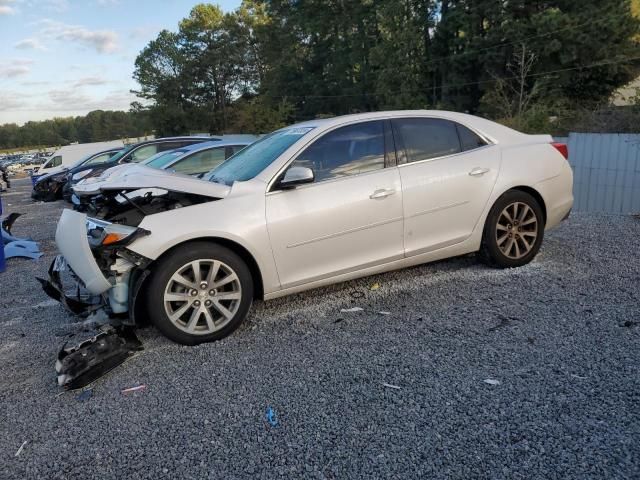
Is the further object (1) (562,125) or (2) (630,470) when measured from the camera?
(1) (562,125)

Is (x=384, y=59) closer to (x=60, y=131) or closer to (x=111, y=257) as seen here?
(x=111, y=257)

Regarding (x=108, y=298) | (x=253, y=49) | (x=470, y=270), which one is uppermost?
(x=253, y=49)

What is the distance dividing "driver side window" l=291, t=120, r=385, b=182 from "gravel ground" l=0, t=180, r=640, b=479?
1.18 meters

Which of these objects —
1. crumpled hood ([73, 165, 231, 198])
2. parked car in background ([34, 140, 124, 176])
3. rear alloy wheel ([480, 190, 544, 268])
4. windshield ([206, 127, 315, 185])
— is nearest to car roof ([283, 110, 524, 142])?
windshield ([206, 127, 315, 185])

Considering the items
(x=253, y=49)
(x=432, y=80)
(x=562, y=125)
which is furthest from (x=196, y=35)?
(x=562, y=125)

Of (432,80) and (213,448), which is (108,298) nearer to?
(213,448)

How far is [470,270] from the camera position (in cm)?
507

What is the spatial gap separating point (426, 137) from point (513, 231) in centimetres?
129

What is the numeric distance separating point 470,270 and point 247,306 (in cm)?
239

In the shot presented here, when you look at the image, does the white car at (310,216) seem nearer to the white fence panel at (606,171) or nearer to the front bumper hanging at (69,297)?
the front bumper hanging at (69,297)

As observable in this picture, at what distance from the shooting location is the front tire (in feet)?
12.1

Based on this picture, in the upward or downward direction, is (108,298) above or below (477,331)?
above

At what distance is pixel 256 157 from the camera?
4.56 meters

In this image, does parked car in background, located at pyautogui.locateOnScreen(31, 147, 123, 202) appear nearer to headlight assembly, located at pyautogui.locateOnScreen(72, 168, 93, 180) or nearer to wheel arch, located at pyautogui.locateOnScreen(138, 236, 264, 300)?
headlight assembly, located at pyautogui.locateOnScreen(72, 168, 93, 180)
